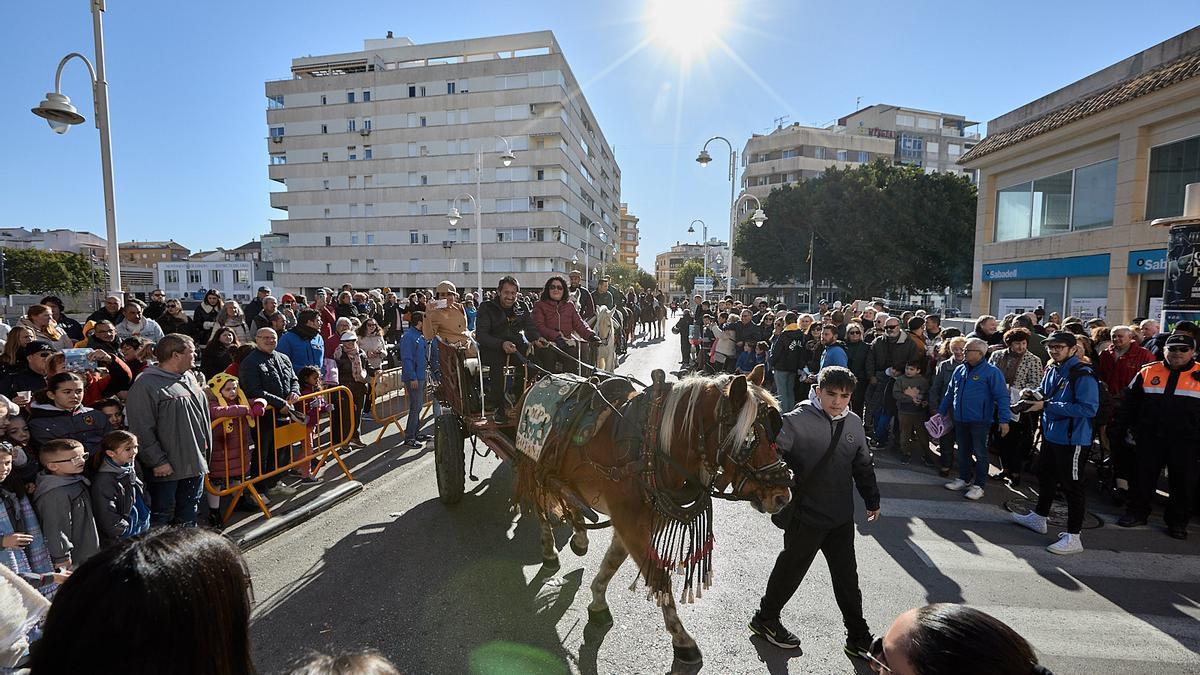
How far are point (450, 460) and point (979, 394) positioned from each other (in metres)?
5.89

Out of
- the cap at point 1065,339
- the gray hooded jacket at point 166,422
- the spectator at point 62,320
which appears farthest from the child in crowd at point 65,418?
the cap at point 1065,339

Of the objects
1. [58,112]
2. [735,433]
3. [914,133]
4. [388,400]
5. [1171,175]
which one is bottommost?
[388,400]

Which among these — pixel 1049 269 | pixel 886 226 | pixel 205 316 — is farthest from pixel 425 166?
pixel 1049 269

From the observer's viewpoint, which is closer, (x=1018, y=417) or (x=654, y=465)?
(x=654, y=465)

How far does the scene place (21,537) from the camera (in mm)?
2947

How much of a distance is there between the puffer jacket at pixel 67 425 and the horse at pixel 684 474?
3754mm

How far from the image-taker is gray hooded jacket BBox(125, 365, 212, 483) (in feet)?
13.4

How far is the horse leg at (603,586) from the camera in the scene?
362 cm

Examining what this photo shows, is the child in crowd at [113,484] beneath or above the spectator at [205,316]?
beneath

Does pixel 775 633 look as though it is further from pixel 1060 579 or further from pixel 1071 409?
pixel 1071 409

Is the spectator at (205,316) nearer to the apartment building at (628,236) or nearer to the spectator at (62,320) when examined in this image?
the spectator at (62,320)

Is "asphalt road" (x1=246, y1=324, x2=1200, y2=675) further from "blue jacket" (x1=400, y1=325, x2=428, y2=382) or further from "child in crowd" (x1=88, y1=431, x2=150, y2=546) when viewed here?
"blue jacket" (x1=400, y1=325, x2=428, y2=382)

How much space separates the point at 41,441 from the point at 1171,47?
22240mm

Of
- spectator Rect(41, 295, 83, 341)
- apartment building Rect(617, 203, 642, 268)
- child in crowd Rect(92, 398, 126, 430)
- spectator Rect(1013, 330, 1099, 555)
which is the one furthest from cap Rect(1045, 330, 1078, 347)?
apartment building Rect(617, 203, 642, 268)
